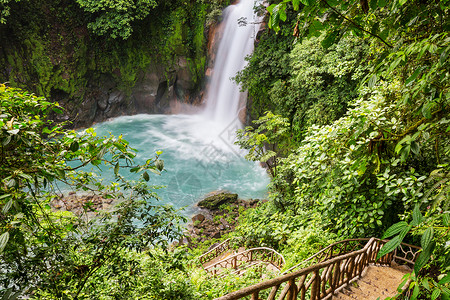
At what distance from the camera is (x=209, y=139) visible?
15648 mm

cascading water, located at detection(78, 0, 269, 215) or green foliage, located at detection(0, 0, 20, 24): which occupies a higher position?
green foliage, located at detection(0, 0, 20, 24)

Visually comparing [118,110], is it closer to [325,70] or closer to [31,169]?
[325,70]

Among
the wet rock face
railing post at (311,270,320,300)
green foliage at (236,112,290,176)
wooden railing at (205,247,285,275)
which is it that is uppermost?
the wet rock face

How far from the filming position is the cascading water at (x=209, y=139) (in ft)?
39.1

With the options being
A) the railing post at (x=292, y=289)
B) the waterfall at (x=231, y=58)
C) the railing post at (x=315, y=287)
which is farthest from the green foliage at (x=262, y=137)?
the waterfall at (x=231, y=58)

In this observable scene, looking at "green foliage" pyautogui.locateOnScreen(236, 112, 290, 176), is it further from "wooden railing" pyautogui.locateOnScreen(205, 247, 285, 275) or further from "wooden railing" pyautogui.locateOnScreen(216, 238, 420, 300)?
"wooden railing" pyautogui.locateOnScreen(216, 238, 420, 300)

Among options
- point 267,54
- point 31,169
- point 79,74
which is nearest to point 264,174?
point 267,54

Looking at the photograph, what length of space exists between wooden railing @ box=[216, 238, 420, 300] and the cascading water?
7354 mm

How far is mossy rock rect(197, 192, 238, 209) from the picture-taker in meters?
10.6

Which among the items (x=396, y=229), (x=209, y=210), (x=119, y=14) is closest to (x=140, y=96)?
(x=119, y=14)

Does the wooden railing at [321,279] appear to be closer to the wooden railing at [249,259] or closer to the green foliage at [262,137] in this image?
the wooden railing at [249,259]

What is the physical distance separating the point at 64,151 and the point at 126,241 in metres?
1.15

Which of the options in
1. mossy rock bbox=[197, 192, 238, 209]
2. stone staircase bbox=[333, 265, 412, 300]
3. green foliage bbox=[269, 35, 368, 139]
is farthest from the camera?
mossy rock bbox=[197, 192, 238, 209]

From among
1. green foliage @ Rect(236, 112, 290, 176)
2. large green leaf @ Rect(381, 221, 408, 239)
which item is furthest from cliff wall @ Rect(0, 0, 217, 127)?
large green leaf @ Rect(381, 221, 408, 239)
